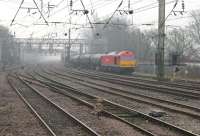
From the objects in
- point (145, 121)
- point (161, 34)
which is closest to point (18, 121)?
point (145, 121)

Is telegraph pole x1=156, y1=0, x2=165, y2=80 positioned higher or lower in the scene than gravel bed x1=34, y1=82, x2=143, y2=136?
higher

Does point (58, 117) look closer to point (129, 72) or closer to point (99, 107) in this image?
point (99, 107)

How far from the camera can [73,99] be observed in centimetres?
2250

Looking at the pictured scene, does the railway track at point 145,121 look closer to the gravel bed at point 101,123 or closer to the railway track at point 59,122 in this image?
the gravel bed at point 101,123

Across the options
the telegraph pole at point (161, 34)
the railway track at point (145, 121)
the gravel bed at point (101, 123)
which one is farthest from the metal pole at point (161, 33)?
the gravel bed at point (101, 123)

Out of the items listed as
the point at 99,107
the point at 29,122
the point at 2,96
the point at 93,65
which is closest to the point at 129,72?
the point at 93,65

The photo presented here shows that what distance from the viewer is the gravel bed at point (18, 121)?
40.8 ft

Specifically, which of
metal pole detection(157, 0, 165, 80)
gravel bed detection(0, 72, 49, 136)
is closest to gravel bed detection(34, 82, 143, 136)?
gravel bed detection(0, 72, 49, 136)

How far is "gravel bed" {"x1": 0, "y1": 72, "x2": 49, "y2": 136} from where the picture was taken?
490 inches

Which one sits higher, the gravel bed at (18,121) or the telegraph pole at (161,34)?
the telegraph pole at (161,34)

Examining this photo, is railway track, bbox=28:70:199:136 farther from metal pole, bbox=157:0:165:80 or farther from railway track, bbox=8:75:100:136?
metal pole, bbox=157:0:165:80

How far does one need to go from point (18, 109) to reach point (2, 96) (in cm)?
608

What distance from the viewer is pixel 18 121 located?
14.6 metres

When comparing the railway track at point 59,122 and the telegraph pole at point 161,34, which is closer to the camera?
the railway track at point 59,122
